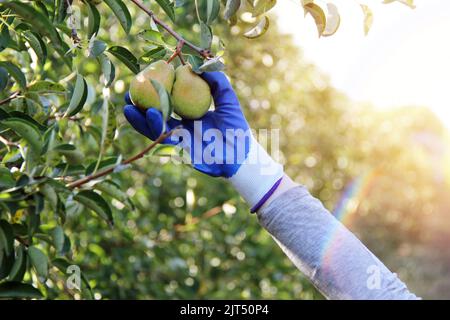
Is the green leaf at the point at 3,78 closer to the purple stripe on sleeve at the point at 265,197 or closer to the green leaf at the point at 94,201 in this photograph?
the green leaf at the point at 94,201

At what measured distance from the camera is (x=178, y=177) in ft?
8.15

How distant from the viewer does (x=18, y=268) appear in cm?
90

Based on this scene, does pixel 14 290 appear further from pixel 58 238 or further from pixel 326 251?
pixel 326 251

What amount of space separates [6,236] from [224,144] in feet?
1.15

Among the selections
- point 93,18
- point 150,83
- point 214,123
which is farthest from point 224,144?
point 93,18

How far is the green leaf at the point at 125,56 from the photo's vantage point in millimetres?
977

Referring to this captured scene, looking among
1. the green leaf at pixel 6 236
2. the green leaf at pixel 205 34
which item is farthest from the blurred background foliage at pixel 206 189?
the green leaf at pixel 205 34

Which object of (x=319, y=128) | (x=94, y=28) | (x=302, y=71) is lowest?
(x=319, y=128)

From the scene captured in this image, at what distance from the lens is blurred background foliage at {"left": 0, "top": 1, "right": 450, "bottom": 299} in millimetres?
1748

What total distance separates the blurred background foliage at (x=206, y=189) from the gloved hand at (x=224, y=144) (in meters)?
0.12

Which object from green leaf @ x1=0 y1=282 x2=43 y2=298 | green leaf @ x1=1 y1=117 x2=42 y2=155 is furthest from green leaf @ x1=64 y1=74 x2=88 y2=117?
green leaf @ x1=0 y1=282 x2=43 y2=298
